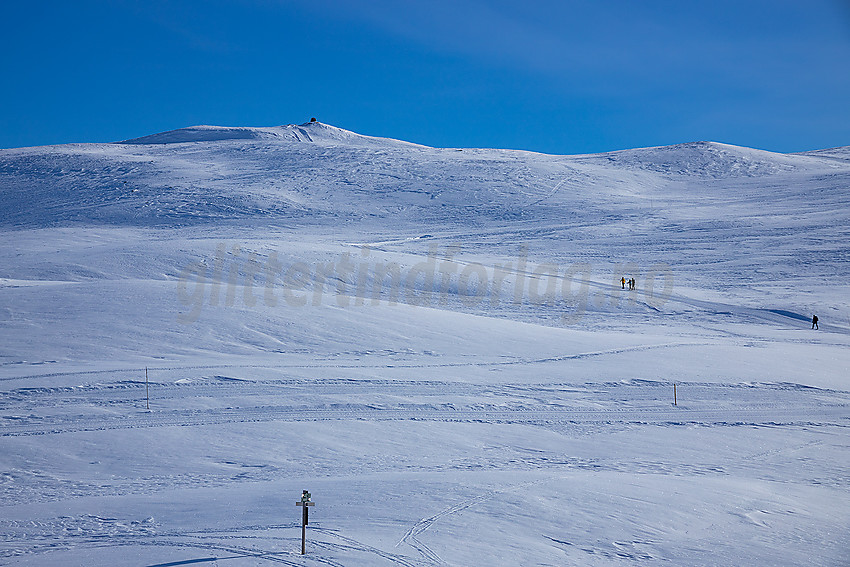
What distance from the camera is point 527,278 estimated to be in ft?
124

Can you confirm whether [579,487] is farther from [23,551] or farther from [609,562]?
[23,551]

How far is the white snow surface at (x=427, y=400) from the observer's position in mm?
9312

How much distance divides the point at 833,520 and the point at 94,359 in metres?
18.6

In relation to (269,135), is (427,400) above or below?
below

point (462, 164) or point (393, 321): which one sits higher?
point (462, 164)

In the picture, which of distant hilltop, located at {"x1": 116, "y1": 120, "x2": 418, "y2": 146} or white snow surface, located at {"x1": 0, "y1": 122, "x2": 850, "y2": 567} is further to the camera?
distant hilltop, located at {"x1": 116, "y1": 120, "x2": 418, "y2": 146}

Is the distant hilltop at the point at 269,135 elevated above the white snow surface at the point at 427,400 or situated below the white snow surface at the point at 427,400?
above

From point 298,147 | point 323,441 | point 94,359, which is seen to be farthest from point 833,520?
point 298,147

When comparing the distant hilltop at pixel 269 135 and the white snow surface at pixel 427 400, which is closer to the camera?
the white snow surface at pixel 427 400

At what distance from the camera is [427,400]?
16312 mm

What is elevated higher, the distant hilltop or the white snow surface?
the distant hilltop

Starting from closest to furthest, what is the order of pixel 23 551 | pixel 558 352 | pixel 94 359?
pixel 23 551
pixel 94 359
pixel 558 352

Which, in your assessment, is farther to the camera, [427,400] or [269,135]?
[269,135]

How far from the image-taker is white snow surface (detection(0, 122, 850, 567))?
367 inches
